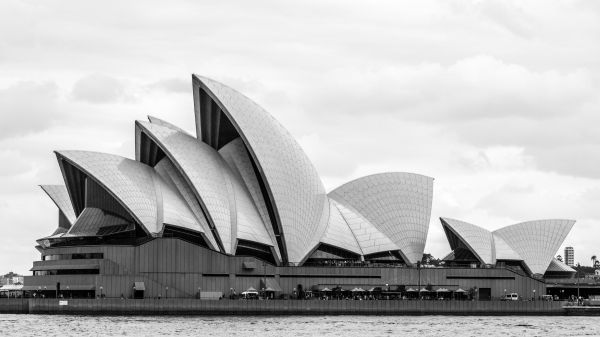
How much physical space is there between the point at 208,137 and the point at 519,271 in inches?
1452

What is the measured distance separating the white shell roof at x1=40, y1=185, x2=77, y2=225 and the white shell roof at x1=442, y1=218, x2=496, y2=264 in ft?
132

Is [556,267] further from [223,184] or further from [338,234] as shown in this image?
[223,184]

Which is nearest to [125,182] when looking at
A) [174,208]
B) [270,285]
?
[174,208]

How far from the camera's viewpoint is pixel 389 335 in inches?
3113

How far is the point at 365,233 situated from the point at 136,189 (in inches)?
1007

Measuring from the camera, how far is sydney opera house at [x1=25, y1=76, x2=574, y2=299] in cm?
10819

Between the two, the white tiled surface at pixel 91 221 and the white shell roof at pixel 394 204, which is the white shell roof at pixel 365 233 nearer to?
the white shell roof at pixel 394 204

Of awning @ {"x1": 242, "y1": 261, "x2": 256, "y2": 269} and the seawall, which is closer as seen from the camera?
the seawall

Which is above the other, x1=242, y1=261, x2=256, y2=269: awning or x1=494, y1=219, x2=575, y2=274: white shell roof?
x1=494, y1=219, x2=575, y2=274: white shell roof

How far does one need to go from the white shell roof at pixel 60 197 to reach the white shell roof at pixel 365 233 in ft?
93.1

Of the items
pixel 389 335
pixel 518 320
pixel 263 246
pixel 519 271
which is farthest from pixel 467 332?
pixel 519 271

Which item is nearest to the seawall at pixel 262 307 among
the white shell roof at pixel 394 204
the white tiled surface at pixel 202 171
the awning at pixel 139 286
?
the awning at pixel 139 286

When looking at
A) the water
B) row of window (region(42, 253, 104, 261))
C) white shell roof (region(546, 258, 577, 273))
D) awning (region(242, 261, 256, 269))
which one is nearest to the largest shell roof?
awning (region(242, 261, 256, 269))

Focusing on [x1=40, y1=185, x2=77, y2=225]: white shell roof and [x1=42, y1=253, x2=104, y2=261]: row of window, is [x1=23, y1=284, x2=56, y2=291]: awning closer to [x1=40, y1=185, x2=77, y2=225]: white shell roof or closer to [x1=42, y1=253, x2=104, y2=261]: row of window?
[x1=42, y1=253, x2=104, y2=261]: row of window
